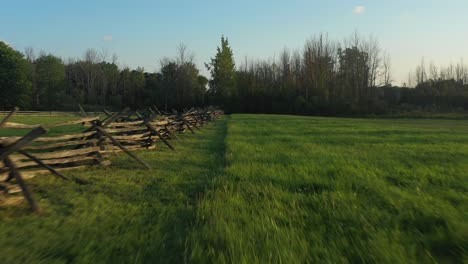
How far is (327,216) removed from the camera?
4070mm

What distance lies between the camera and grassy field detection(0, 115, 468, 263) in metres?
3.09

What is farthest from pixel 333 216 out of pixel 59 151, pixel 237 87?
pixel 237 87

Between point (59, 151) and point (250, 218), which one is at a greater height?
point (59, 151)

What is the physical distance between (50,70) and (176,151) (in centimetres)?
7186

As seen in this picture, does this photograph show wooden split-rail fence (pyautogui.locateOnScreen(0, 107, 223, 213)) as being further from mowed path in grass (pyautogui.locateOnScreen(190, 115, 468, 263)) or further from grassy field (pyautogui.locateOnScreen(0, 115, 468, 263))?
mowed path in grass (pyautogui.locateOnScreen(190, 115, 468, 263))

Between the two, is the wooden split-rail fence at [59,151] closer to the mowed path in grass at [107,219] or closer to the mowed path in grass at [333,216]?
→ the mowed path in grass at [107,219]

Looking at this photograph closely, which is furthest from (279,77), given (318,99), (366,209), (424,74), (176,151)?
(366,209)

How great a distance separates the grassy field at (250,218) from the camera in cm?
309

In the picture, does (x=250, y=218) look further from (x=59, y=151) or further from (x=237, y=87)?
(x=237, y=87)

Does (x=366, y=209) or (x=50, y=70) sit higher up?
(x=50, y=70)

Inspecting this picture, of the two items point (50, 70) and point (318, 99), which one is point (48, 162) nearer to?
point (318, 99)

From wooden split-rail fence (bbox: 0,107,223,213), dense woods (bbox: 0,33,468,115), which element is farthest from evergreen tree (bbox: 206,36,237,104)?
wooden split-rail fence (bbox: 0,107,223,213)

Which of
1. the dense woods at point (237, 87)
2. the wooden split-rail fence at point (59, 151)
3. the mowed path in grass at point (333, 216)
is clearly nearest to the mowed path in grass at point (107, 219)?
the wooden split-rail fence at point (59, 151)

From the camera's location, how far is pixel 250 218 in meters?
3.97
